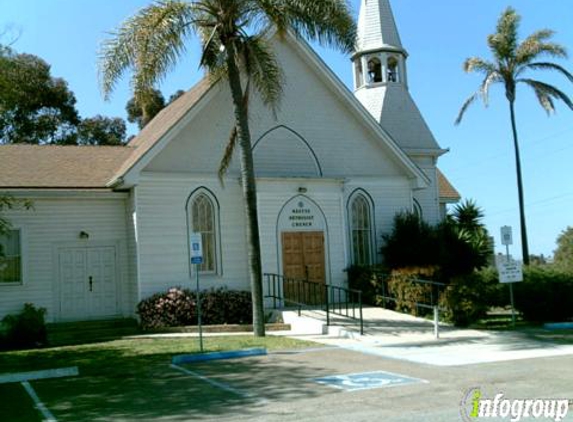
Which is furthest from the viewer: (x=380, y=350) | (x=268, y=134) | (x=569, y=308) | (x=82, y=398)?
(x=268, y=134)

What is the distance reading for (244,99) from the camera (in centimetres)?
1695

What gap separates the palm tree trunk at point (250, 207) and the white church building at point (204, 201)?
2.49 metres

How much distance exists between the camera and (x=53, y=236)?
1956 centimetres

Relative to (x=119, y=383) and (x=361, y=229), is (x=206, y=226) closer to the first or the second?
(x=361, y=229)

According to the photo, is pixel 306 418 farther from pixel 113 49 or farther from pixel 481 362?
pixel 113 49

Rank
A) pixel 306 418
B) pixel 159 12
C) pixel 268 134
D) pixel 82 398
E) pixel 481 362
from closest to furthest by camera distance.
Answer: pixel 306 418, pixel 82 398, pixel 481 362, pixel 159 12, pixel 268 134

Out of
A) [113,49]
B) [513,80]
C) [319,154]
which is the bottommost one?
[319,154]

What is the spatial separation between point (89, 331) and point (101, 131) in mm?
28802

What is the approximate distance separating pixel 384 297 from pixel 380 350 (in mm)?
6206

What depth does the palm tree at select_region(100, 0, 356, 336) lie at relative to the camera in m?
16.1

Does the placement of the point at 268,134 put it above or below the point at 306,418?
above

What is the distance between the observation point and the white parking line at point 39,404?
842cm

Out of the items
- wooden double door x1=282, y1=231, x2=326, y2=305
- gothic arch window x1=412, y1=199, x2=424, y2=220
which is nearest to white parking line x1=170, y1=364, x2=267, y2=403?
wooden double door x1=282, y1=231, x2=326, y2=305

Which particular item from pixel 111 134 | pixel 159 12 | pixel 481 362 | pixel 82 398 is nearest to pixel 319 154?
pixel 159 12
